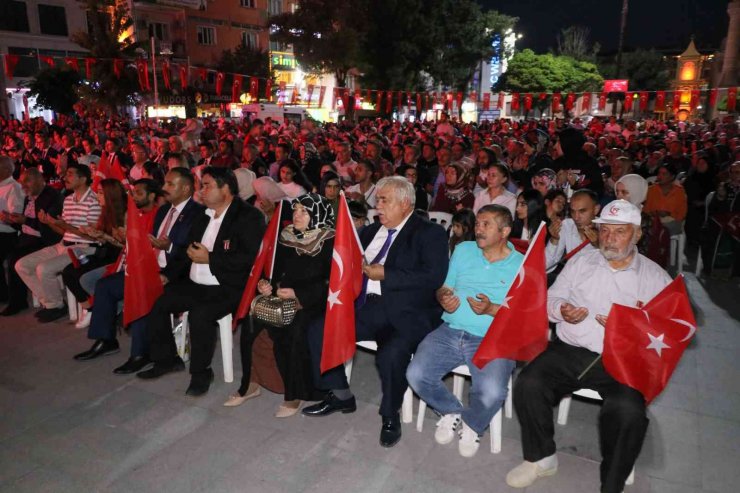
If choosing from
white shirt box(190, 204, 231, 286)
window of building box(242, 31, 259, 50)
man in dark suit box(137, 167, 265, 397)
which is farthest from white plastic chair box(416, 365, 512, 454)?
window of building box(242, 31, 259, 50)

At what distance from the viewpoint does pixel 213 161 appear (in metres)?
9.02

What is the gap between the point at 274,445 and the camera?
11.6 feet

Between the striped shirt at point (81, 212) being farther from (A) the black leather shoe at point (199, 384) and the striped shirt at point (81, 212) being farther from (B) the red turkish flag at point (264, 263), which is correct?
(B) the red turkish flag at point (264, 263)

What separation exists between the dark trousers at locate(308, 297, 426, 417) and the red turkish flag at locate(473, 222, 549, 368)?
21.0 inches

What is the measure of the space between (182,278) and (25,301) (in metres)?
2.64

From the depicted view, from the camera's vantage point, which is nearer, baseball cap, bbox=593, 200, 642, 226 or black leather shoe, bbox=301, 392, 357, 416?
baseball cap, bbox=593, 200, 642, 226

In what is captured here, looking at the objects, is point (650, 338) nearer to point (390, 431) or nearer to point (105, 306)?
Answer: point (390, 431)

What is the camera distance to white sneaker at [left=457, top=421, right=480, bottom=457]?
11.1 ft

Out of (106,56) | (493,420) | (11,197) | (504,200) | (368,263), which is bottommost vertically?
(493,420)

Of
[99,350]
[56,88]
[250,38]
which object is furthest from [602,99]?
[250,38]

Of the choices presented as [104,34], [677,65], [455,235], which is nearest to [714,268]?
[455,235]

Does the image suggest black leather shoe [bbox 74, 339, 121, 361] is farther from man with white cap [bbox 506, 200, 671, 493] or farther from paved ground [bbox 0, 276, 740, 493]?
man with white cap [bbox 506, 200, 671, 493]

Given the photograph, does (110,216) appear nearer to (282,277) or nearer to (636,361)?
(282,277)

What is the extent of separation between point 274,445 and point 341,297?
1.06m
